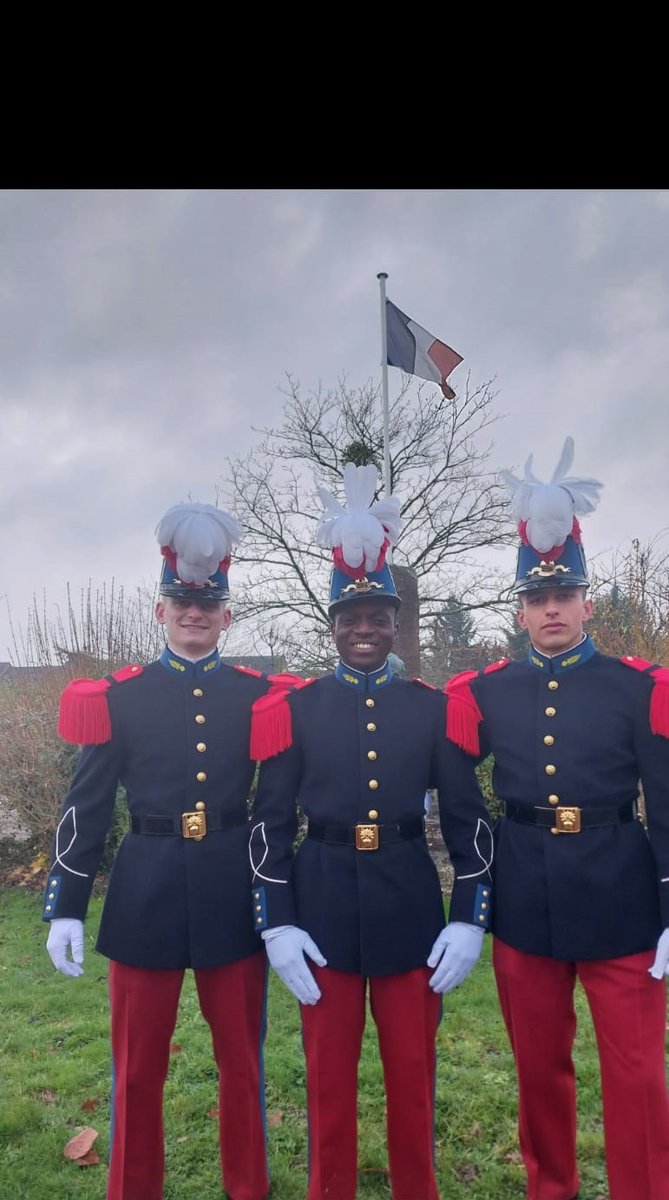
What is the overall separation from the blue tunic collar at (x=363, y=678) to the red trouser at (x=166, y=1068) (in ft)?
3.47

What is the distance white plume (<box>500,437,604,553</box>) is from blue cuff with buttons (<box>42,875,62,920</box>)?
2.13 meters

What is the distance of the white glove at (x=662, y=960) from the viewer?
8.64 feet

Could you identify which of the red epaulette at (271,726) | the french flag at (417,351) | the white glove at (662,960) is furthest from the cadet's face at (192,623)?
the french flag at (417,351)

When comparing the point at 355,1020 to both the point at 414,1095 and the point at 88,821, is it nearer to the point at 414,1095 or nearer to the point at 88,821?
the point at 414,1095

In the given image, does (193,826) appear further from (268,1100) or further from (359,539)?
(268,1100)

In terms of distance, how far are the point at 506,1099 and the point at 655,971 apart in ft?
5.89

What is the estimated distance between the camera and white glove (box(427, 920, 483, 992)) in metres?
2.76

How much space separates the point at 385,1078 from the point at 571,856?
1.00 m

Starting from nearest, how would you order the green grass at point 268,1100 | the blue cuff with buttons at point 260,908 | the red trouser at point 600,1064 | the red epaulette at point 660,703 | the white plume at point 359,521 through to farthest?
the red trouser at point 600,1064 < the red epaulette at point 660,703 < the blue cuff with buttons at point 260,908 < the white plume at point 359,521 < the green grass at point 268,1100

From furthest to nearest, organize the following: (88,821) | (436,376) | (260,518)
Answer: (260,518)
(436,376)
(88,821)

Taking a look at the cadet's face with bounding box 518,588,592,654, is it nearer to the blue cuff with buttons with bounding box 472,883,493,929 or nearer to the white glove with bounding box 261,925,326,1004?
the blue cuff with buttons with bounding box 472,883,493,929

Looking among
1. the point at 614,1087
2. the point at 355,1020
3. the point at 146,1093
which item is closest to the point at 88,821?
the point at 146,1093

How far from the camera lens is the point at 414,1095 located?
2746mm

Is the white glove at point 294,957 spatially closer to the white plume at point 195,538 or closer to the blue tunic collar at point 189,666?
the blue tunic collar at point 189,666
